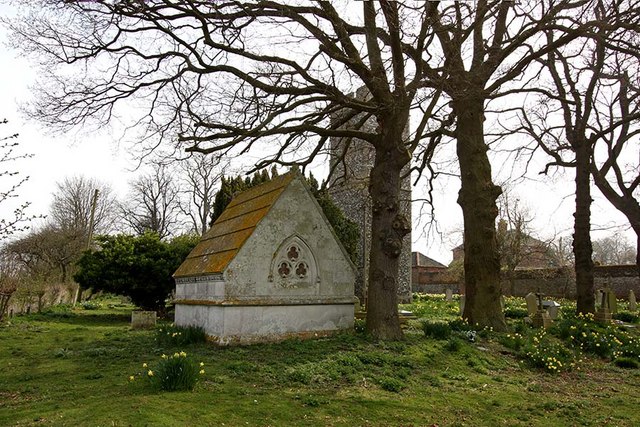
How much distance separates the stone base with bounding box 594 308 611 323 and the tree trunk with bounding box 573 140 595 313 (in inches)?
11.8

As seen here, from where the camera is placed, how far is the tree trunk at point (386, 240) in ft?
33.0

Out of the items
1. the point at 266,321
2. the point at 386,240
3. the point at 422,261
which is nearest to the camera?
the point at 266,321

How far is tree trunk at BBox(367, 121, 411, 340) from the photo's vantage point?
10.1 meters

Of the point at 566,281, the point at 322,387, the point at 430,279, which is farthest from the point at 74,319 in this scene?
the point at 430,279

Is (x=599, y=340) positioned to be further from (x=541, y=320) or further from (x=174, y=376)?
(x=174, y=376)

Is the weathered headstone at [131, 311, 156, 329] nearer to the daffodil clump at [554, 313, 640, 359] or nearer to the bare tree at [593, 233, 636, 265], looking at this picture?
the daffodil clump at [554, 313, 640, 359]

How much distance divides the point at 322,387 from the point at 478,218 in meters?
7.80

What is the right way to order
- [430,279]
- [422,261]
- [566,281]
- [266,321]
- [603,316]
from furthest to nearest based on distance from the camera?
[422,261] < [430,279] < [566,281] < [603,316] < [266,321]

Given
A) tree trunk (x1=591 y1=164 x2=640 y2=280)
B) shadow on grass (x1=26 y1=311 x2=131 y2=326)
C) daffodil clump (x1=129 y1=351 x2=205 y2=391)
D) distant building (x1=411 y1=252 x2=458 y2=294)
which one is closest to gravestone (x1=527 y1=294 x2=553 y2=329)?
tree trunk (x1=591 y1=164 x2=640 y2=280)

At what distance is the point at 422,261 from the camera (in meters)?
57.6

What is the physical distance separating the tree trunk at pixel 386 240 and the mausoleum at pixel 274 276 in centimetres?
70

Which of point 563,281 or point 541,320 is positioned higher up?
point 563,281

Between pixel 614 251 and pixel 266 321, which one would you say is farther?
pixel 614 251

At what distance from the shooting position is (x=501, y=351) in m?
10.3
